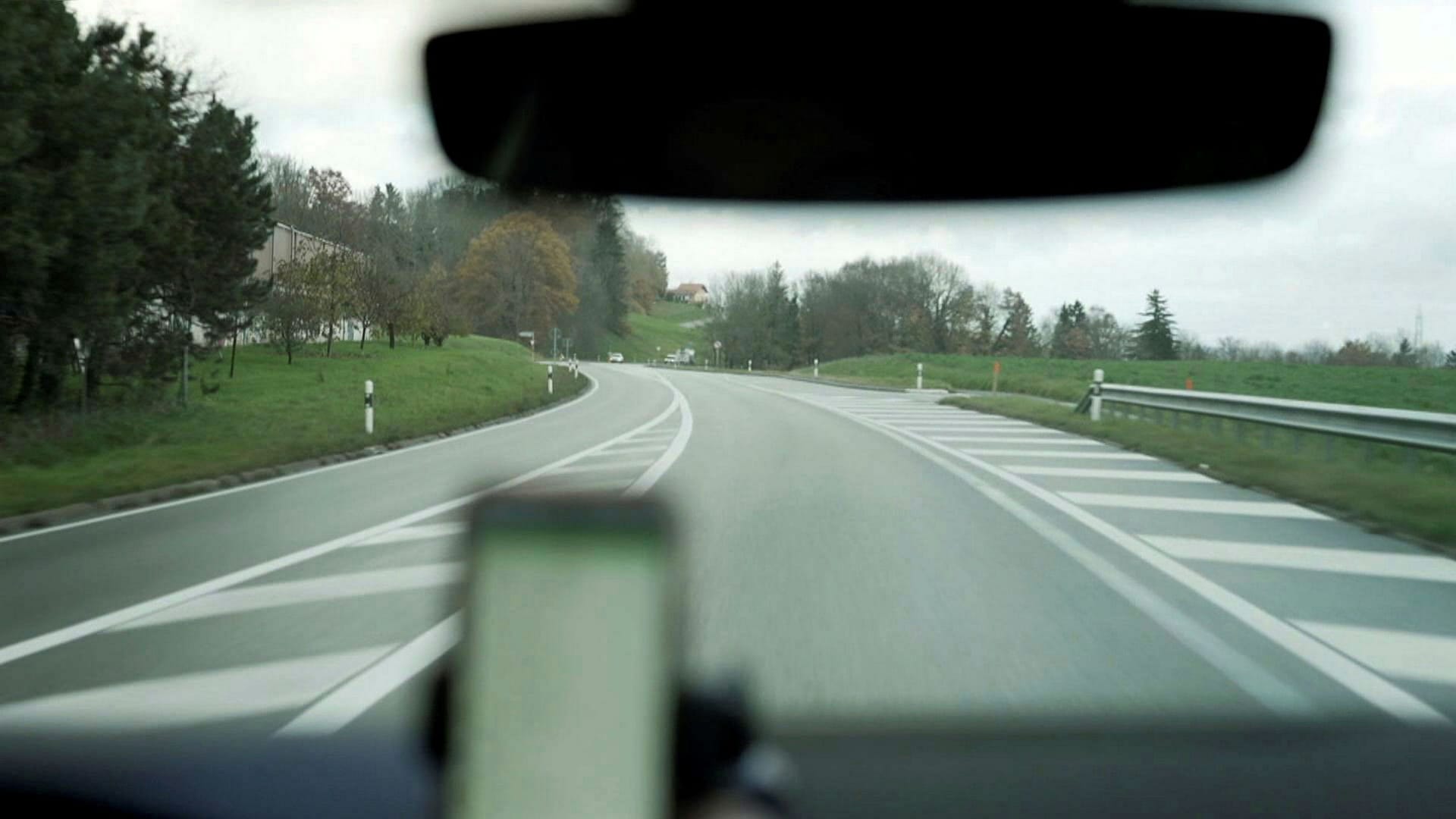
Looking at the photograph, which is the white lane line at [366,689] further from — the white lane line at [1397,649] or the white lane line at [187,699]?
the white lane line at [1397,649]

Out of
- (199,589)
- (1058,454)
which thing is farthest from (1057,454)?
(199,589)

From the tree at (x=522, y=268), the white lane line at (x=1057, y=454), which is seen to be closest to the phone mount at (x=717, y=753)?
the tree at (x=522, y=268)

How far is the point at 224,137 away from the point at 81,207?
10.6m

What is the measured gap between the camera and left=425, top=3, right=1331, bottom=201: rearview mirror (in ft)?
9.80

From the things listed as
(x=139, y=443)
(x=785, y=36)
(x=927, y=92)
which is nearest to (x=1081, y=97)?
(x=927, y=92)

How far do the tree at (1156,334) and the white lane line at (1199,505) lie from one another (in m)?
2.37

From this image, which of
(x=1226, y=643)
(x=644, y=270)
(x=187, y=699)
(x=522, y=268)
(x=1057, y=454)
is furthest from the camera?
(x=1057, y=454)

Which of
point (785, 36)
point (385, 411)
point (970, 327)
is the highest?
point (785, 36)

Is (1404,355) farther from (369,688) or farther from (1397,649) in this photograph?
(369,688)

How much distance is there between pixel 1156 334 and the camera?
733 cm

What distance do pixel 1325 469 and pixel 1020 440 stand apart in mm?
5972

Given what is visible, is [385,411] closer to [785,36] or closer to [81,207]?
[81,207]

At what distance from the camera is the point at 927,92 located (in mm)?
3264

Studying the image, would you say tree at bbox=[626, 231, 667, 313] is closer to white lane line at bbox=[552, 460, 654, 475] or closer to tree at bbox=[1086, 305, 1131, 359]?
tree at bbox=[1086, 305, 1131, 359]
